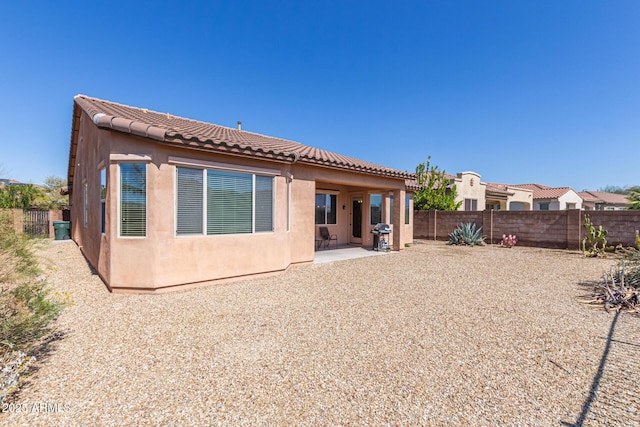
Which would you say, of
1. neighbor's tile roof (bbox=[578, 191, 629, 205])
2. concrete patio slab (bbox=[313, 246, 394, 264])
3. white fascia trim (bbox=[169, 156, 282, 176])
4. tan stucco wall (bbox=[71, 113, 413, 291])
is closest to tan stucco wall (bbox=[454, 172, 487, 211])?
concrete patio slab (bbox=[313, 246, 394, 264])

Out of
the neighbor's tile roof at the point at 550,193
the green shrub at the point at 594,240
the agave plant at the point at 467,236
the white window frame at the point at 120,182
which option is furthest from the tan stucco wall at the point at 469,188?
the white window frame at the point at 120,182

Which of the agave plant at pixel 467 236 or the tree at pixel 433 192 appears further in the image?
the tree at pixel 433 192

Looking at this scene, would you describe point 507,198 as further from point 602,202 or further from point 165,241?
point 165,241

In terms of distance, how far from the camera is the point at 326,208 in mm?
15609

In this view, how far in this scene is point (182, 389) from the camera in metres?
3.25

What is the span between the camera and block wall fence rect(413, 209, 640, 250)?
46.4 ft

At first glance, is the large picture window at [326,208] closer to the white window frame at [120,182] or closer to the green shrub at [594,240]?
the white window frame at [120,182]

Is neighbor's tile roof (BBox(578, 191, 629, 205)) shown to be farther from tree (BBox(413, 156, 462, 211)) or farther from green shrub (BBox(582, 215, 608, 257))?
green shrub (BBox(582, 215, 608, 257))

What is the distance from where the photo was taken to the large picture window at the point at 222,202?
735 centimetres

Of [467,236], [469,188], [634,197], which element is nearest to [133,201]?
[467,236]

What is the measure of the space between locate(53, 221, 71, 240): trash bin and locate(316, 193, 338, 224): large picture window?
18.1 metres

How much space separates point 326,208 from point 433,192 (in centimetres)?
1083

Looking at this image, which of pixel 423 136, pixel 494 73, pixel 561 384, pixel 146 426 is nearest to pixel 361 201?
pixel 494 73

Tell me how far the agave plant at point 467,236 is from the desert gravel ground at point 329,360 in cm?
1103
